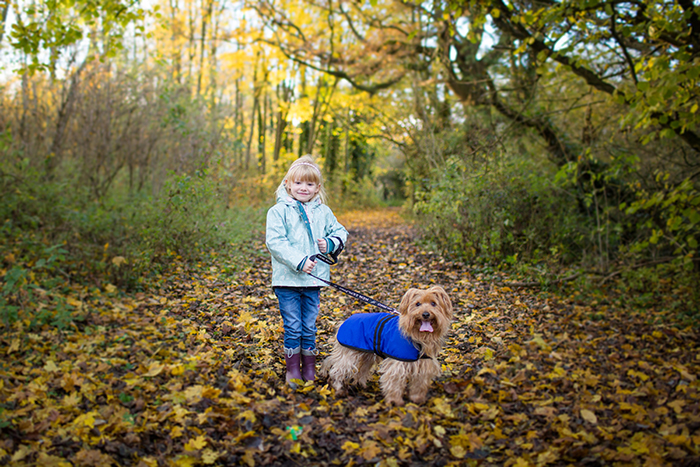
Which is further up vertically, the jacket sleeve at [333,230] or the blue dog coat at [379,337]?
the jacket sleeve at [333,230]

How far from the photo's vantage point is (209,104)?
12898 millimetres

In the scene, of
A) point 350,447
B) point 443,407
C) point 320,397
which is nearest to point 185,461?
point 350,447

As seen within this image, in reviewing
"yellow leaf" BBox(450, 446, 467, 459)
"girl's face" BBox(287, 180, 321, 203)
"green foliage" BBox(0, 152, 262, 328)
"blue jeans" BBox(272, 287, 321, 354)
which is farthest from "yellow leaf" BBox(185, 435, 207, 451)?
"green foliage" BBox(0, 152, 262, 328)

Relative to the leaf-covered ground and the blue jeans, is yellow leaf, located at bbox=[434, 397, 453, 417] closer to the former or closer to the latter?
the leaf-covered ground

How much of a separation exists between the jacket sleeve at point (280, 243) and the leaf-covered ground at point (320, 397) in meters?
1.13

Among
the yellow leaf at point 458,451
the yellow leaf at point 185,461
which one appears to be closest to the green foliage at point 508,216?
the yellow leaf at point 458,451

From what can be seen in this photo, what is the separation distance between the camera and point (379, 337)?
371cm

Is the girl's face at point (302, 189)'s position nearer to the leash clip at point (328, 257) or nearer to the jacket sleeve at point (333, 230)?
the jacket sleeve at point (333, 230)

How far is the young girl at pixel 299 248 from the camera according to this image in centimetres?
389

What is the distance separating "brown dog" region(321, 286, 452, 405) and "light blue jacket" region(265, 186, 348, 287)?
0.59 m

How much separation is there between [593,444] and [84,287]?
6.69 metres

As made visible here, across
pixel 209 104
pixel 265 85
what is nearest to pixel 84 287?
pixel 209 104

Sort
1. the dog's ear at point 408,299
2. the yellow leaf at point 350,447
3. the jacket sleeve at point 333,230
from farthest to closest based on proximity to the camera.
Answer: the jacket sleeve at point 333,230
the dog's ear at point 408,299
the yellow leaf at point 350,447

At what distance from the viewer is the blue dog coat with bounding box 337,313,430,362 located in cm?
360
